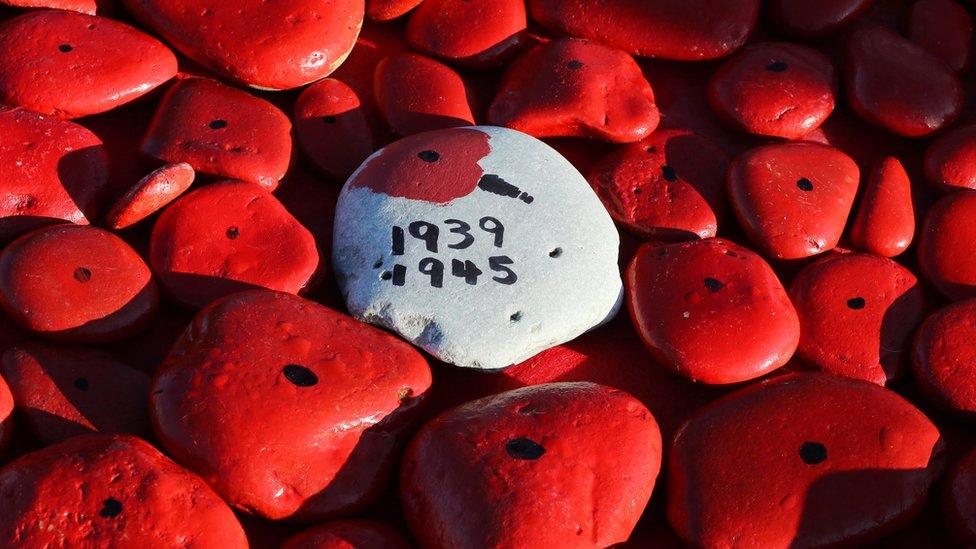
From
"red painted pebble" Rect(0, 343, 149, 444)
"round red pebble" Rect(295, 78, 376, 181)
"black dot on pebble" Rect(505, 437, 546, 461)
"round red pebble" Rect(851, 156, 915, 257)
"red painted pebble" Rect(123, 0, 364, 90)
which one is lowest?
"round red pebble" Rect(851, 156, 915, 257)

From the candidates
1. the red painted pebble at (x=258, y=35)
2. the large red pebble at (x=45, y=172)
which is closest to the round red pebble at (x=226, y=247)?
the large red pebble at (x=45, y=172)

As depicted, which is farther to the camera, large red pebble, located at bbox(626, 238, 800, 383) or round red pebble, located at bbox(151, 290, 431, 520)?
large red pebble, located at bbox(626, 238, 800, 383)

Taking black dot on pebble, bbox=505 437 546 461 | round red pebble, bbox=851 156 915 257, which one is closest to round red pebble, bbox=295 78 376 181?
black dot on pebble, bbox=505 437 546 461

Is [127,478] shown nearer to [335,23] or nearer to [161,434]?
[161,434]

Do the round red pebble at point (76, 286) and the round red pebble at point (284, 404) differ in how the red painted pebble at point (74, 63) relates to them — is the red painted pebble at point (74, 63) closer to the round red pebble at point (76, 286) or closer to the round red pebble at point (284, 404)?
the round red pebble at point (76, 286)

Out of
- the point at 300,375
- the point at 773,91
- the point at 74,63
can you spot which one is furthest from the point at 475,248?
the point at 74,63

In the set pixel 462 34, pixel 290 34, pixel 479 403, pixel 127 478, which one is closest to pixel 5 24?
pixel 290 34

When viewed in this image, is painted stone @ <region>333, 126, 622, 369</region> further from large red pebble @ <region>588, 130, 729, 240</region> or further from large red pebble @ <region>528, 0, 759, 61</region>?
large red pebble @ <region>528, 0, 759, 61</region>
